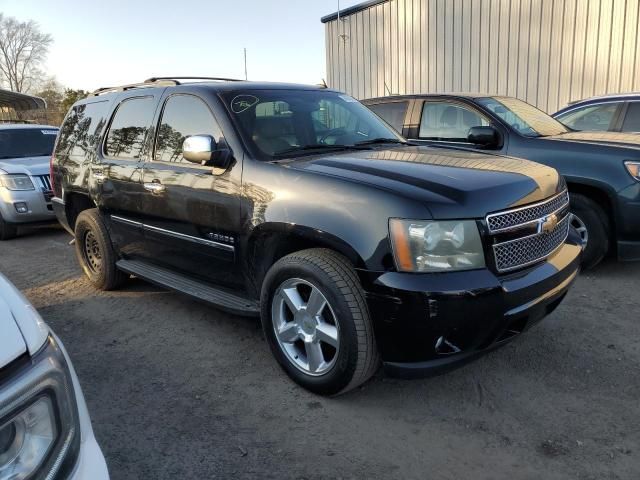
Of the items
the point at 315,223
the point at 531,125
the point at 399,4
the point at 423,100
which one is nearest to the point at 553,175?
the point at 315,223

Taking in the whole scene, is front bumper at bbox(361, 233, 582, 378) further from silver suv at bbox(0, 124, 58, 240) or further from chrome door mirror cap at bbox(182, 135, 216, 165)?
silver suv at bbox(0, 124, 58, 240)

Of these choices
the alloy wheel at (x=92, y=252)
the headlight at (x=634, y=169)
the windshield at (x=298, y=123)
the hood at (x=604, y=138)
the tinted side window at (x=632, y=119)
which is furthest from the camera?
the tinted side window at (x=632, y=119)

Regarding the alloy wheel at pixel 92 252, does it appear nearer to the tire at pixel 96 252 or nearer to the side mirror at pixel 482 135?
the tire at pixel 96 252

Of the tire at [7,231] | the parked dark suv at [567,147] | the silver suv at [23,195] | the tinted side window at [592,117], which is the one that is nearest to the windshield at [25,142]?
the silver suv at [23,195]

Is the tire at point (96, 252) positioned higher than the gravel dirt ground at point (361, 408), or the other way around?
the tire at point (96, 252)

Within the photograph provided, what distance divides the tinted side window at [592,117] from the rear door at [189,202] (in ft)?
17.5

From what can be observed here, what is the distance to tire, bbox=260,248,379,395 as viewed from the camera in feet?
8.62

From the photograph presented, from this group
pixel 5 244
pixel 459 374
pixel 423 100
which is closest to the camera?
pixel 459 374

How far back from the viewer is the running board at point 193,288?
10.9 feet

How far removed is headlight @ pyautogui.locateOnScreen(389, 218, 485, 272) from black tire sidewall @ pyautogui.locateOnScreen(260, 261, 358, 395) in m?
0.40

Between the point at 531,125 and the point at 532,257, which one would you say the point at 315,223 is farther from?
the point at 531,125

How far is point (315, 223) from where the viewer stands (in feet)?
9.10

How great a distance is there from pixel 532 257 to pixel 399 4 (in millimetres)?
13036

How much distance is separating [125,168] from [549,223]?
320 centimetres
